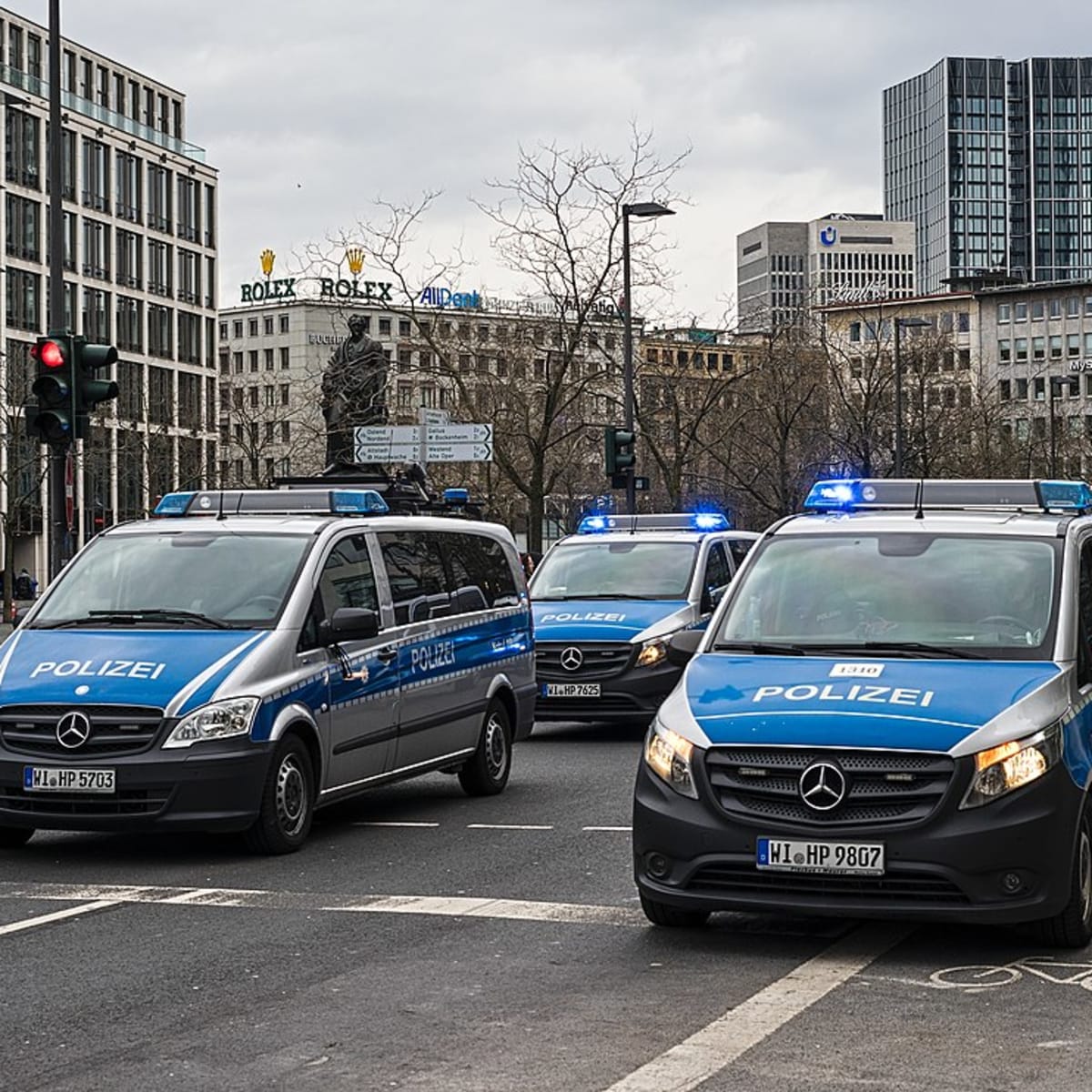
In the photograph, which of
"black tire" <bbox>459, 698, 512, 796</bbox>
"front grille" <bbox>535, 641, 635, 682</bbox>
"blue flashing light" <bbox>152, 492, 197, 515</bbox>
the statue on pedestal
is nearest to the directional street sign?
the statue on pedestal

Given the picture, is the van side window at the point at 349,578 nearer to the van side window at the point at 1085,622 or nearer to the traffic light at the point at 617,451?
the van side window at the point at 1085,622

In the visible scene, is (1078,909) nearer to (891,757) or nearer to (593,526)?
(891,757)

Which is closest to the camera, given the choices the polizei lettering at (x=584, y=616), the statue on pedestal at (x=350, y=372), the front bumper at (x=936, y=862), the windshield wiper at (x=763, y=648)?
the front bumper at (x=936, y=862)

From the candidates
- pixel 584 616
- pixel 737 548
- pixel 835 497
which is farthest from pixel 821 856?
pixel 737 548

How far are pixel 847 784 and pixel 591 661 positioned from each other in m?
10.6

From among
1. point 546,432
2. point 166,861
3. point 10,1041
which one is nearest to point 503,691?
point 166,861

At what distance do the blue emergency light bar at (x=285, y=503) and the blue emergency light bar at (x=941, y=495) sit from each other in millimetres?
3610

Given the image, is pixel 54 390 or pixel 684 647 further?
pixel 54 390

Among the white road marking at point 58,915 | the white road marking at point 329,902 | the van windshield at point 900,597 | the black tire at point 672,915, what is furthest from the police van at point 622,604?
the black tire at point 672,915

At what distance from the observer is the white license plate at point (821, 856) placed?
7539 millimetres

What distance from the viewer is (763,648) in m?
8.84

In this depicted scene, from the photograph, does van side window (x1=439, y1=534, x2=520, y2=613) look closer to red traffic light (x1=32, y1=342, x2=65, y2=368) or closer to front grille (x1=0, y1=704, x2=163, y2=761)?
front grille (x1=0, y1=704, x2=163, y2=761)

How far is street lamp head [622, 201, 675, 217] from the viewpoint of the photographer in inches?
1426

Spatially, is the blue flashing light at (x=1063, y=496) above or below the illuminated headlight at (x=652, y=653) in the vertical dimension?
above
